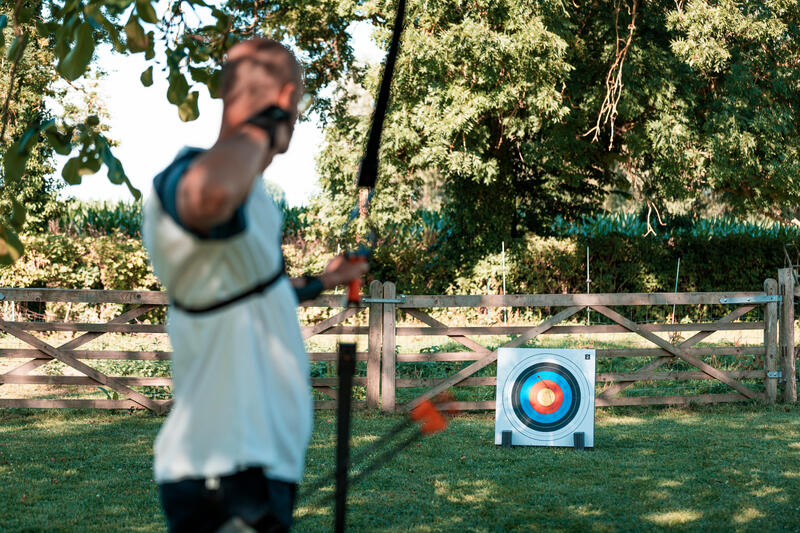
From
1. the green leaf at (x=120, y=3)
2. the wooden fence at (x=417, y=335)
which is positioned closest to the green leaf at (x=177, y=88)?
the green leaf at (x=120, y=3)

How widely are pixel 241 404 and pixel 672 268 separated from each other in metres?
19.5

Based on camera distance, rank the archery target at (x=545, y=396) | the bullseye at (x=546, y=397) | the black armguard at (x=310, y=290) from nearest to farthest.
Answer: the black armguard at (x=310, y=290) < the archery target at (x=545, y=396) < the bullseye at (x=546, y=397)

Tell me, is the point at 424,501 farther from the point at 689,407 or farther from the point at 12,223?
the point at 689,407

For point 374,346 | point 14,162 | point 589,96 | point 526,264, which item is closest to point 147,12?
point 14,162

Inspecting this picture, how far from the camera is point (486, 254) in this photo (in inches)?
720

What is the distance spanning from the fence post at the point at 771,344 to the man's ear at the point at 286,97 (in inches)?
343

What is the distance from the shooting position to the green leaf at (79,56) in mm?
2852

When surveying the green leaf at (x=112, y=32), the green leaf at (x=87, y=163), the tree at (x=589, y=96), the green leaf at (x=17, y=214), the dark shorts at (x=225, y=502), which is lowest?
the dark shorts at (x=225, y=502)

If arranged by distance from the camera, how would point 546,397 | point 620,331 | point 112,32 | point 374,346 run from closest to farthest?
point 112,32
point 546,397
point 374,346
point 620,331

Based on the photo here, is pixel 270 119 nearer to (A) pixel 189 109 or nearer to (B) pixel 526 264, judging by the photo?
(A) pixel 189 109

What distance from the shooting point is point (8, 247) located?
3.06m

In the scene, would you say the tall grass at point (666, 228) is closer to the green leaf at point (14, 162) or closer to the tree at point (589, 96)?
the tree at point (589, 96)

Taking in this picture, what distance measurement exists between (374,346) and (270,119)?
691 cm

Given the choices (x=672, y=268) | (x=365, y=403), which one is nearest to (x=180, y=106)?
(x=365, y=403)
